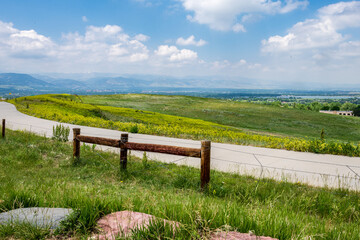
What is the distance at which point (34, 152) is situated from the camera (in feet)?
27.9

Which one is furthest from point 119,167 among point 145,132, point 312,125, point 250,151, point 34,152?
point 312,125

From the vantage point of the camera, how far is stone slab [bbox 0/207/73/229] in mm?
2910

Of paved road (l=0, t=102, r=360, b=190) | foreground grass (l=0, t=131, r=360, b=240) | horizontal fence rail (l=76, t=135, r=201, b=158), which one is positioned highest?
horizontal fence rail (l=76, t=135, r=201, b=158)

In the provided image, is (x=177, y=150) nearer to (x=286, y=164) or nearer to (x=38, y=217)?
(x=38, y=217)

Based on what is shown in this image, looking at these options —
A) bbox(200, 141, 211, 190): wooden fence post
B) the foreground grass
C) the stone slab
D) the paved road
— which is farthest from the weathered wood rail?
the stone slab

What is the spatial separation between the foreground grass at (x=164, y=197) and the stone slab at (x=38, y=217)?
0.37 ft

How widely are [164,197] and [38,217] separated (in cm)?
201

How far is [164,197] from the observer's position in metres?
4.40

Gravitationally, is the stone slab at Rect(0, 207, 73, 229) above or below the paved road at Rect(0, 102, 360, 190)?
above

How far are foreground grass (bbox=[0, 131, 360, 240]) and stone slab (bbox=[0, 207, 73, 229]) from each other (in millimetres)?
114

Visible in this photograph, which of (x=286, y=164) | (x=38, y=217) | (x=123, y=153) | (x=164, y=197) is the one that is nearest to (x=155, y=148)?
(x=123, y=153)

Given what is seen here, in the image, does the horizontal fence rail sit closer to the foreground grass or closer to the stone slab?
the foreground grass

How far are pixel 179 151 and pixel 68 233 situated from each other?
3.23 meters

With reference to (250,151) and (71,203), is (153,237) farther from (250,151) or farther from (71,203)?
(250,151)
